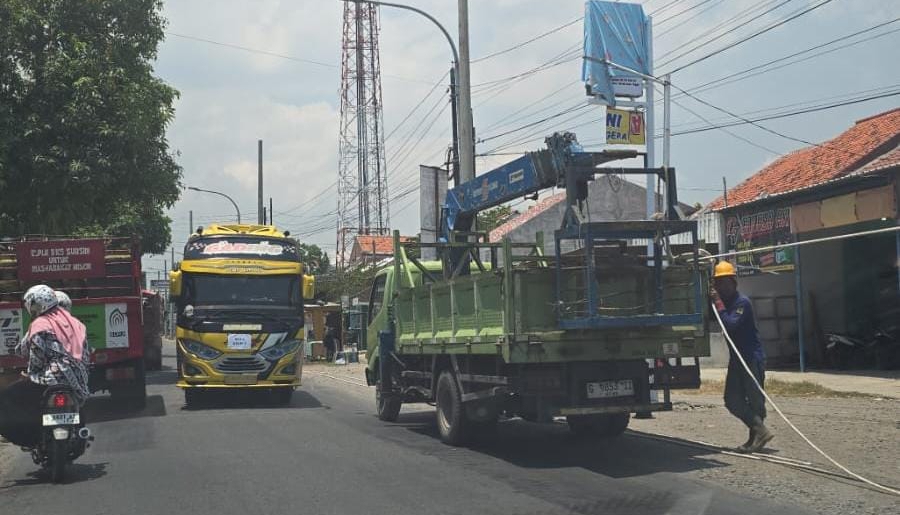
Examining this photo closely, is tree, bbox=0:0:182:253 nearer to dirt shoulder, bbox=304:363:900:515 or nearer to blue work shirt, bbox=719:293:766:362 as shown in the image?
dirt shoulder, bbox=304:363:900:515

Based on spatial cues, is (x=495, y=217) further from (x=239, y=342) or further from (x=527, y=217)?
(x=239, y=342)

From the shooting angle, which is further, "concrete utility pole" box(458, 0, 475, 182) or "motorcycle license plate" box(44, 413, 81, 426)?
"concrete utility pole" box(458, 0, 475, 182)

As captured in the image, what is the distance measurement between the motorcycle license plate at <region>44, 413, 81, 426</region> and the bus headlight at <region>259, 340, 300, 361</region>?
781 centimetres

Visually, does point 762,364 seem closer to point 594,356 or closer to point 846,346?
point 594,356

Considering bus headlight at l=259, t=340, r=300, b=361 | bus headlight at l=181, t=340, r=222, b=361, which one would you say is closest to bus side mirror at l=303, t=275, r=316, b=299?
bus headlight at l=259, t=340, r=300, b=361

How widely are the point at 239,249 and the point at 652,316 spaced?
391 inches

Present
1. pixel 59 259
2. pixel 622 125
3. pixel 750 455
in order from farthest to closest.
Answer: pixel 622 125 < pixel 59 259 < pixel 750 455

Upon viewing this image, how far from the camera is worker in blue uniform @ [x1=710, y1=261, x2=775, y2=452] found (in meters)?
9.50

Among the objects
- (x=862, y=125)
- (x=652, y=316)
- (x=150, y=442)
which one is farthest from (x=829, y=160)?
(x=150, y=442)

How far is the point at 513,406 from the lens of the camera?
9.91 metres

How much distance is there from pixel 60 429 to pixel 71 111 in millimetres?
15669

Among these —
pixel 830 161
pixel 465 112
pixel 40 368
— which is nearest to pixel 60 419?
pixel 40 368

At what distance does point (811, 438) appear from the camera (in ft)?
34.3

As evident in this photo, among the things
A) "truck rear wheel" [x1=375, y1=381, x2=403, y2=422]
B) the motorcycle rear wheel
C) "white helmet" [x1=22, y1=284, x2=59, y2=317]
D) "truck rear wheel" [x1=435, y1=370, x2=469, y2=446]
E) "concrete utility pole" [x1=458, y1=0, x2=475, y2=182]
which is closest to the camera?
the motorcycle rear wheel
